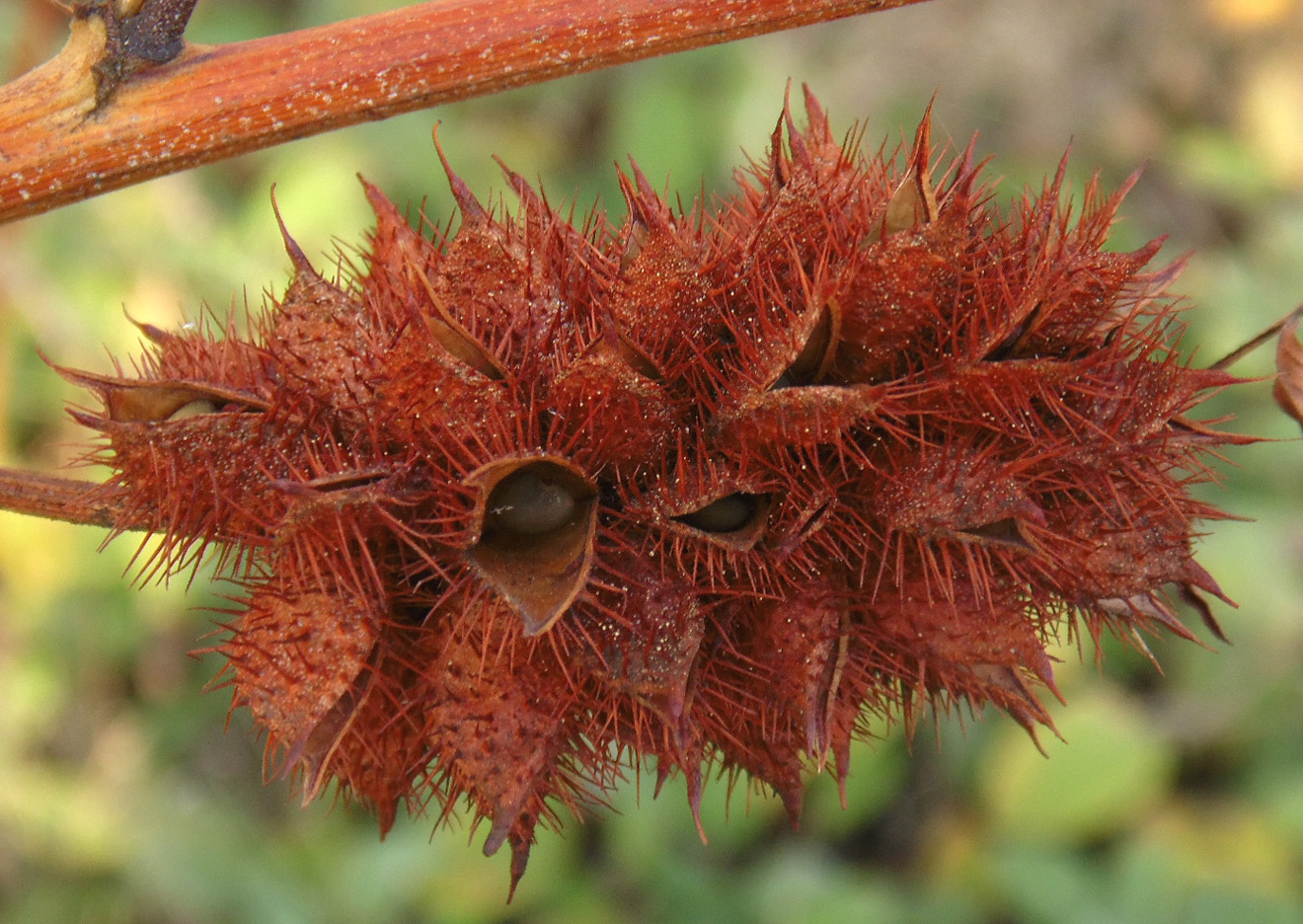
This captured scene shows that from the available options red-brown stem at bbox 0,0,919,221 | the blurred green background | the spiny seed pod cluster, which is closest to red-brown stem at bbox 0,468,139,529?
the spiny seed pod cluster

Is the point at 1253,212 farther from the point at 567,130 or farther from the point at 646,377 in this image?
the point at 646,377

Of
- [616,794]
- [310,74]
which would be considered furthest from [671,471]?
[616,794]

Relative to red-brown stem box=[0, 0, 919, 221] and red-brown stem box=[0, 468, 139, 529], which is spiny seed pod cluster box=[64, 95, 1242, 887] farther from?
red-brown stem box=[0, 0, 919, 221]

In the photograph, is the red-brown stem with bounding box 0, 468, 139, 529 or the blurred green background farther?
the blurred green background

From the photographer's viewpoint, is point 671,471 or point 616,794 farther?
point 616,794

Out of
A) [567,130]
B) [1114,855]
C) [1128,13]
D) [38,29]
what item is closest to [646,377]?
[38,29]

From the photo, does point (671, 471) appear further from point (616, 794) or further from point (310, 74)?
point (616, 794)
